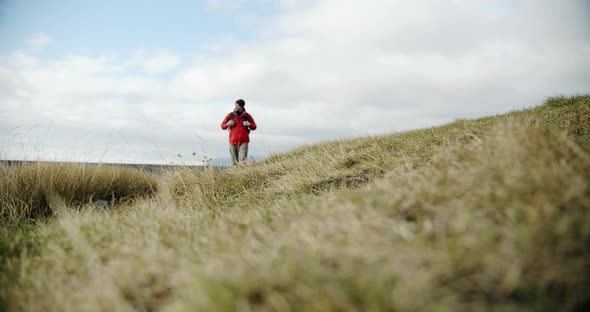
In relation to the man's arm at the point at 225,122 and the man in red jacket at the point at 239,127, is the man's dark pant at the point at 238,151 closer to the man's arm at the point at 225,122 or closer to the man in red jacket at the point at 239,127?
the man in red jacket at the point at 239,127

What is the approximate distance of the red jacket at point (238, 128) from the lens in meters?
10.5

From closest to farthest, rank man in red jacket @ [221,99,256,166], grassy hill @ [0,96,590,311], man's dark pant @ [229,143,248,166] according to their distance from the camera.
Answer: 1. grassy hill @ [0,96,590,311]
2. man in red jacket @ [221,99,256,166]
3. man's dark pant @ [229,143,248,166]

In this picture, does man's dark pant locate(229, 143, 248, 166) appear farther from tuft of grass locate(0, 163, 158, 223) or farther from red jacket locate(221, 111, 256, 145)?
tuft of grass locate(0, 163, 158, 223)

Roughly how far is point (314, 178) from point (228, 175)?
7.27 ft

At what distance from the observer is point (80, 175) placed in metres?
6.29

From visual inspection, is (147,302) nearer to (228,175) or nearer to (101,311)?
(101,311)

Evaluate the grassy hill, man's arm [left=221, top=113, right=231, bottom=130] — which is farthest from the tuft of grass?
man's arm [left=221, top=113, right=231, bottom=130]

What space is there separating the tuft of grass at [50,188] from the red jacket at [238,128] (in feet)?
12.9

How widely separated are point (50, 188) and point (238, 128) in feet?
19.2

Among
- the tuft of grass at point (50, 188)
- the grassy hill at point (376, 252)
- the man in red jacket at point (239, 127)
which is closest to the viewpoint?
the grassy hill at point (376, 252)

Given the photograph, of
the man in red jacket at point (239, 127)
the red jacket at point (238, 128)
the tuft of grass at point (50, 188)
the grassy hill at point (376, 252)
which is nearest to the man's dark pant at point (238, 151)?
the man in red jacket at point (239, 127)

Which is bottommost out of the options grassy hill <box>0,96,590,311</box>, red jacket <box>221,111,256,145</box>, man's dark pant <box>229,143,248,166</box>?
grassy hill <box>0,96,590,311</box>

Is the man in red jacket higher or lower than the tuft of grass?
higher

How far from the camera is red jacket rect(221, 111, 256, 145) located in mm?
10531
